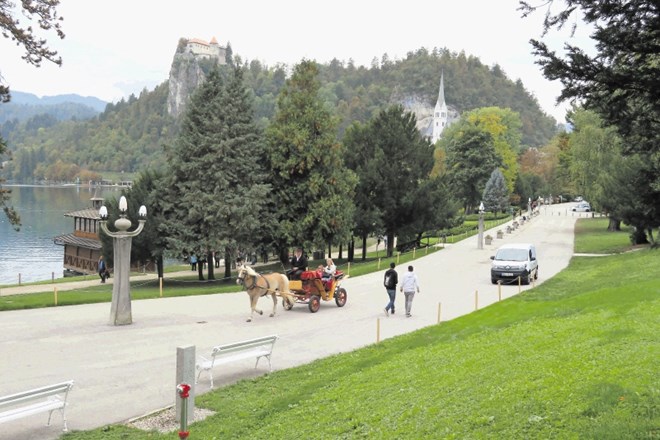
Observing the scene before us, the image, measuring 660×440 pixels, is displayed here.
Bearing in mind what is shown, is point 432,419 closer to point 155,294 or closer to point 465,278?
point 155,294

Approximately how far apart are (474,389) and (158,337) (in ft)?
33.3

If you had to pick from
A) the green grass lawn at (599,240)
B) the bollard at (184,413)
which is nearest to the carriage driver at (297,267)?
the bollard at (184,413)

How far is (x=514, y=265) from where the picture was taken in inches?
1133

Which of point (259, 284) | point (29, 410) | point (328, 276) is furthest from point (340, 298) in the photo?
point (29, 410)

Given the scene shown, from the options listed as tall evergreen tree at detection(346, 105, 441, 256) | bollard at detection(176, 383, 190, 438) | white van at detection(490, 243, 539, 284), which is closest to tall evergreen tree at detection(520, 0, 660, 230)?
bollard at detection(176, 383, 190, 438)

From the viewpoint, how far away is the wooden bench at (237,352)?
12805mm

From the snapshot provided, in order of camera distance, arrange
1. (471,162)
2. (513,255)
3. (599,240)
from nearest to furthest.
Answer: (513,255) → (599,240) → (471,162)

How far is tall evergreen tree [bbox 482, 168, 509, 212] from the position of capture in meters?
80.2

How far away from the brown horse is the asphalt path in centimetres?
66

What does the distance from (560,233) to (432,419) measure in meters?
55.1

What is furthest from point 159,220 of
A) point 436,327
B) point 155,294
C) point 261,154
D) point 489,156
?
point 489,156

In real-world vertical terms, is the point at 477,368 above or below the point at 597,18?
below

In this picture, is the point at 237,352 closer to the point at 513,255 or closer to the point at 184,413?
the point at 184,413

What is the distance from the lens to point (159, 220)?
3619cm
